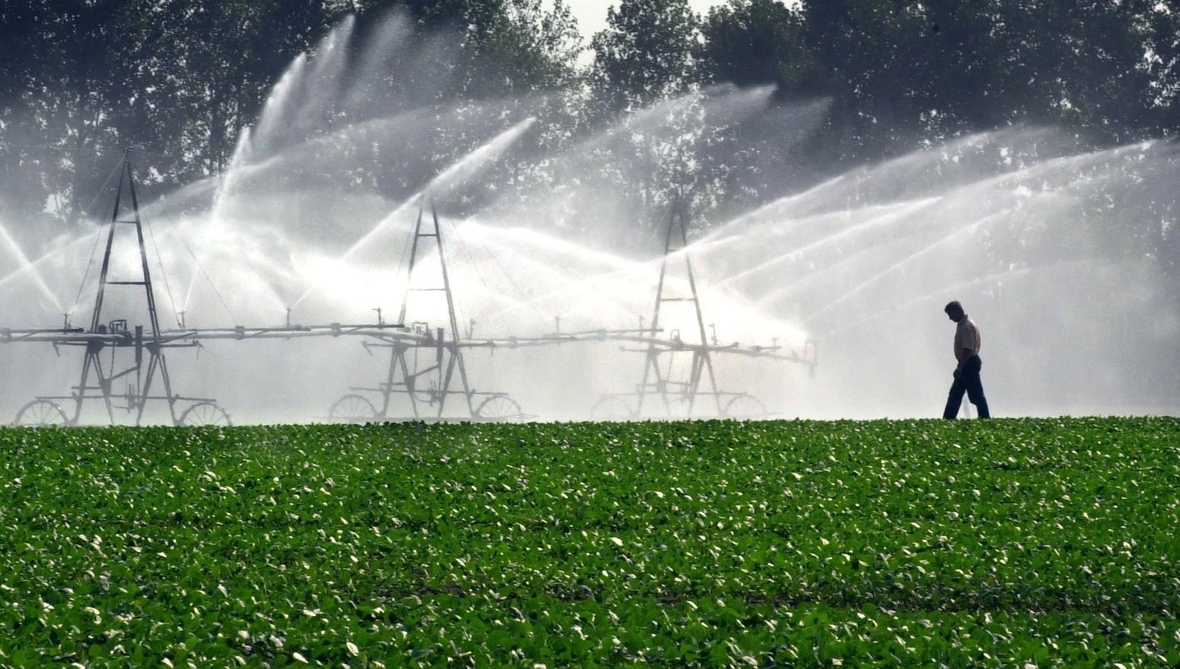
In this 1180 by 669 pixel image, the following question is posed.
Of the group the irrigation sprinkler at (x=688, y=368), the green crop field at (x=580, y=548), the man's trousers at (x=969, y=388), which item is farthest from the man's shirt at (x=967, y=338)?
the irrigation sprinkler at (x=688, y=368)

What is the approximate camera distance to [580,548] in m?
11.7

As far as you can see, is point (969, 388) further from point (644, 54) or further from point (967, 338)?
point (644, 54)

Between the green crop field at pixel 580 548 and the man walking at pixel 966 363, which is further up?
the man walking at pixel 966 363

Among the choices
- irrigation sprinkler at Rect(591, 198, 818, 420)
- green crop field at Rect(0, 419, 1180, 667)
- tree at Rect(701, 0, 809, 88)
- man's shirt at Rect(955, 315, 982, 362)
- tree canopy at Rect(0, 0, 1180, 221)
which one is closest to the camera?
green crop field at Rect(0, 419, 1180, 667)

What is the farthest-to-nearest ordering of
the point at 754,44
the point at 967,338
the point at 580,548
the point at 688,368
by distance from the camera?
the point at 754,44
the point at 688,368
the point at 967,338
the point at 580,548

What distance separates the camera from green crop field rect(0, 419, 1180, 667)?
8.64 metres

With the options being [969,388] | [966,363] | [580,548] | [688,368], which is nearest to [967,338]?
[966,363]

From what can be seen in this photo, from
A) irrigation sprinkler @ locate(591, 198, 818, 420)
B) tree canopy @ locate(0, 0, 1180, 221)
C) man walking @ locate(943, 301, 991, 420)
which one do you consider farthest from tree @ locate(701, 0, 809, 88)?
man walking @ locate(943, 301, 991, 420)

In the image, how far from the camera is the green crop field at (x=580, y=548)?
864 cm

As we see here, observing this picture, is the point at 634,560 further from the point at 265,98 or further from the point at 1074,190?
the point at 1074,190

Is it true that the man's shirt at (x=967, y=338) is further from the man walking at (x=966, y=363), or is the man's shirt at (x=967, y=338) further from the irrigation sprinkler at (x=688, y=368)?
the irrigation sprinkler at (x=688, y=368)

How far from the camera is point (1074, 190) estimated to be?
65.1 metres

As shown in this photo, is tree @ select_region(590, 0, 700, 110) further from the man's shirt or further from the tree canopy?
the man's shirt

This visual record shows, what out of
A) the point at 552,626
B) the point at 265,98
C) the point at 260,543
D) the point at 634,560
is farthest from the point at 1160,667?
the point at 265,98
